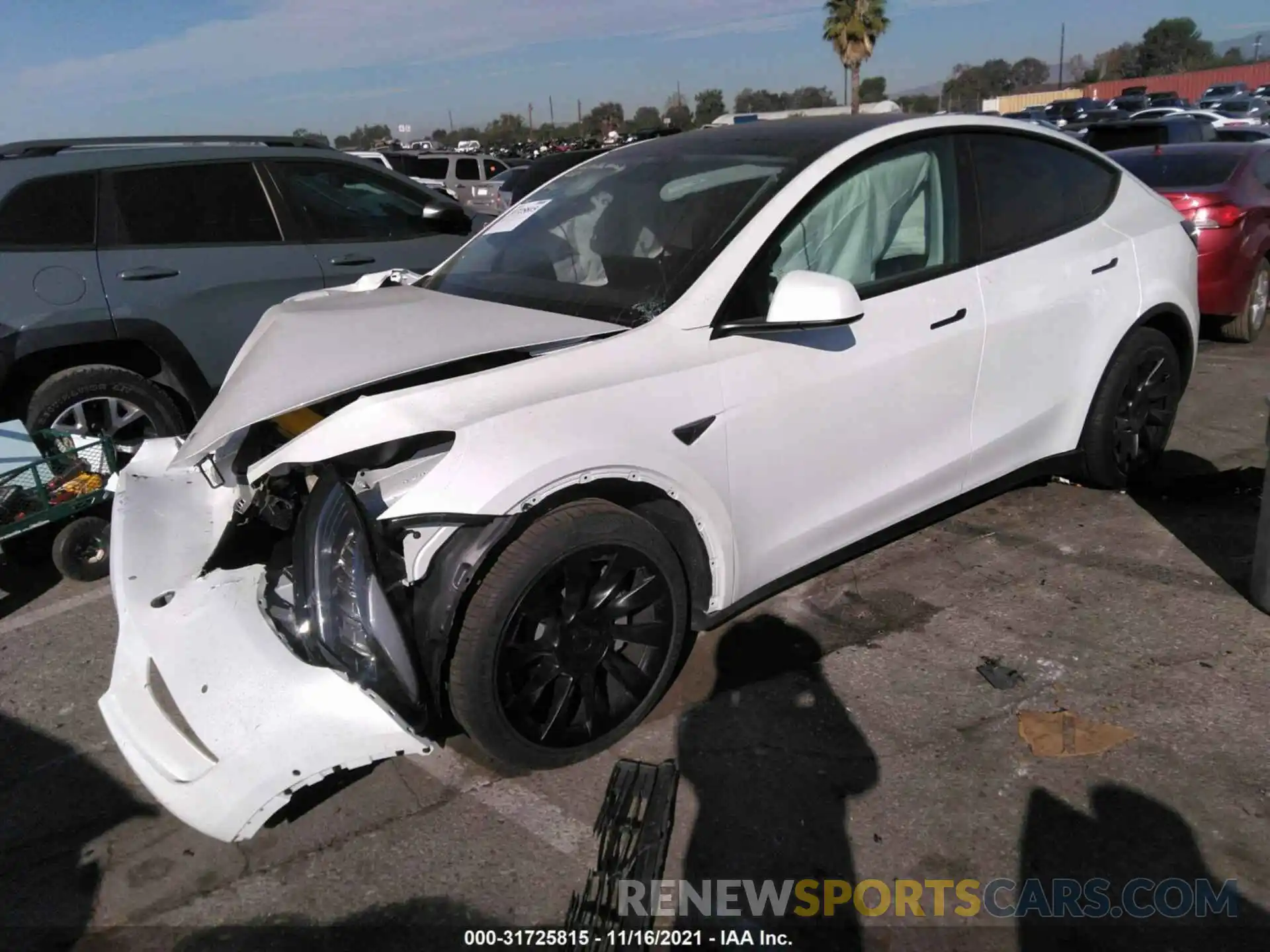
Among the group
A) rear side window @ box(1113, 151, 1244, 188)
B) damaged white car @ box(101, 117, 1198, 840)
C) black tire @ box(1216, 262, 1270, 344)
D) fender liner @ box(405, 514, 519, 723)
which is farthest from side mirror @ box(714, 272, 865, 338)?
black tire @ box(1216, 262, 1270, 344)

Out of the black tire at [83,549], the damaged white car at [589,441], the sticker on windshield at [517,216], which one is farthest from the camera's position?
the black tire at [83,549]

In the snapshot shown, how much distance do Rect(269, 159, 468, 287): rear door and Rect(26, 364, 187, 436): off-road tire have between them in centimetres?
113

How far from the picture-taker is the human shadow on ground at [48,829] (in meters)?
2.40

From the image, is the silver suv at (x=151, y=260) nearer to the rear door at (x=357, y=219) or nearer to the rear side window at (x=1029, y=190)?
the rear door at (x=357, y=219)

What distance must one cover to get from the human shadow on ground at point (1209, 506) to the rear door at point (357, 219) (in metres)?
4.19

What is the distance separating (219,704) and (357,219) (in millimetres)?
4143

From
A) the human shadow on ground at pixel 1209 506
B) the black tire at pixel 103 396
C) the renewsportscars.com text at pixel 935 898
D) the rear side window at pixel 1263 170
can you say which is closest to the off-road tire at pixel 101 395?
the black tire at pixel 103 396

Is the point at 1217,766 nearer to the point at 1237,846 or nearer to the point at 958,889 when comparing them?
the point at 1237,846

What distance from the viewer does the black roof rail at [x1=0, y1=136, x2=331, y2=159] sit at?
5.02 metres

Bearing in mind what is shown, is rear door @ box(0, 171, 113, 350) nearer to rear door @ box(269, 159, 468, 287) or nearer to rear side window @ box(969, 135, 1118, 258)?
rear door @ box(269, 159, 468, 287)

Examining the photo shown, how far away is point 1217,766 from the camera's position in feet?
8.89

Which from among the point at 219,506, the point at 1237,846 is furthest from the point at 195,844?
the point at 1237,846

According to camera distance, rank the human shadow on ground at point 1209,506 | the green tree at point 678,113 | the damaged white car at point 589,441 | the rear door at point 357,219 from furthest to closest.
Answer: the green tree at point 678,113 → the rear door at point 357,219 → the human shadow on ground at point 1209,506 → the damaged white car at point 589,441

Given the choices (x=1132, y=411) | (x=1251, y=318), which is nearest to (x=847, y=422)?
(x=1132, y=411)
